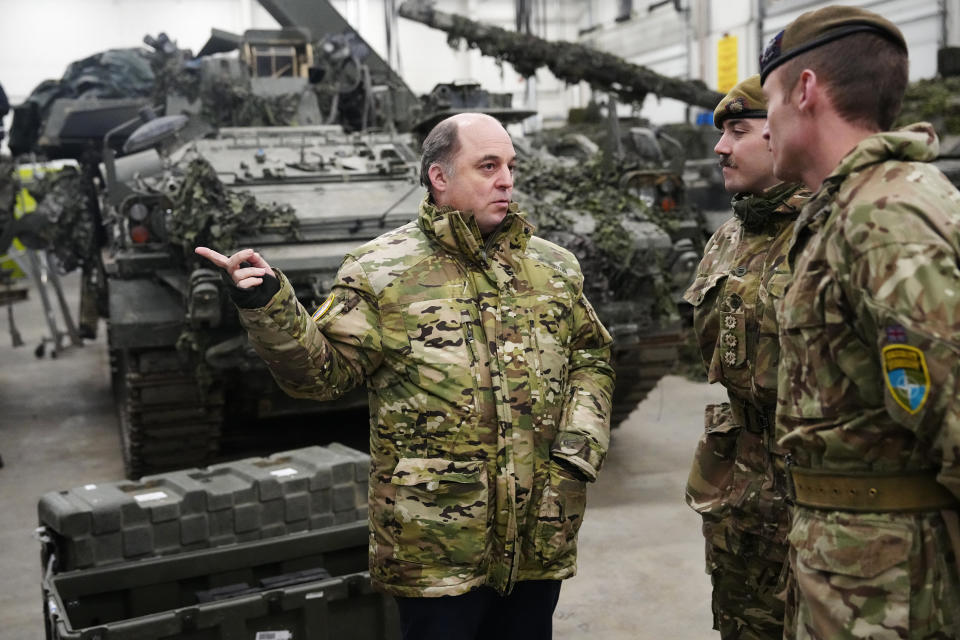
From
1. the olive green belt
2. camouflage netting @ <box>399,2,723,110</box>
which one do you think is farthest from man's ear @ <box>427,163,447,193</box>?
camouflage netting @ <box>399,2,723,110</box>

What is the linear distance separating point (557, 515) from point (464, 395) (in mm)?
364

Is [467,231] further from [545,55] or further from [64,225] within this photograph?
[64,225]

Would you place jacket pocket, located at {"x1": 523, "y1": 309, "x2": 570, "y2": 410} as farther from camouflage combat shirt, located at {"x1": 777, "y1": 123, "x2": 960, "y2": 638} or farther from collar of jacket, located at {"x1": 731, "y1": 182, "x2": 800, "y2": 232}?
camouflage combat shirt, located at {"x1": 777, "y1": 123, "x2": 960, "y2": 638}

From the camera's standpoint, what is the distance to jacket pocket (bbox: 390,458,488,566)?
8.54 feet

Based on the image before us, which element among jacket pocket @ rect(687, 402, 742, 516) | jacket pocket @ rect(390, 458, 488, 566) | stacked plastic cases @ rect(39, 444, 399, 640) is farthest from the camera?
stacked plastic cases @ rect(39, 444, 399, 640)

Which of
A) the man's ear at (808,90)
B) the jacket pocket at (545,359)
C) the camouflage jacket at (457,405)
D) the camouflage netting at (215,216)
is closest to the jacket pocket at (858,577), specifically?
the man's ear at (808,90)

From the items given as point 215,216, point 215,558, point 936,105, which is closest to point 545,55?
point 936,105

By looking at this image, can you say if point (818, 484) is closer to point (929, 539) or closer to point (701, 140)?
point (929, 539)

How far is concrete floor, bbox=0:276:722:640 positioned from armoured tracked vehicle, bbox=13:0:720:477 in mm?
550

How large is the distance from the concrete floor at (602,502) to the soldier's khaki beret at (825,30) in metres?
3.00

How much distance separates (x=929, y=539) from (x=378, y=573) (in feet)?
4.31

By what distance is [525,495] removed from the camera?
8.79 ft

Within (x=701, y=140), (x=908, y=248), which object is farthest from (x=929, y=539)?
(x=701, y=140)

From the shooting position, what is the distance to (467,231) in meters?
2.70
